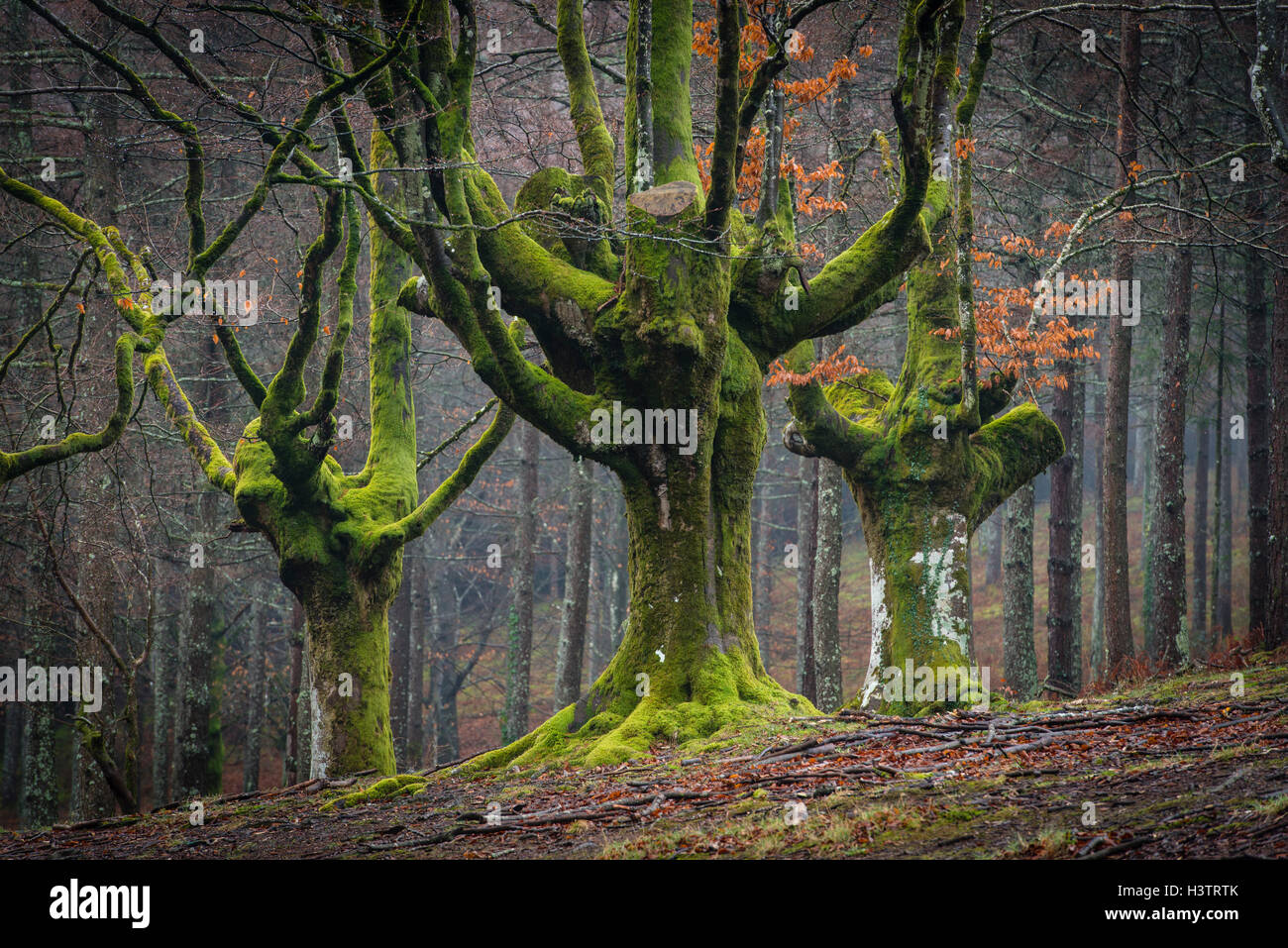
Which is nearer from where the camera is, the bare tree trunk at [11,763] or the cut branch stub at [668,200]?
the cut branch stub at [668,200]

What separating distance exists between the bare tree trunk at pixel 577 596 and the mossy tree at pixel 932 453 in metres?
6.85

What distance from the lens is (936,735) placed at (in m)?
6.64

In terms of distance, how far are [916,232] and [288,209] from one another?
10.9 m

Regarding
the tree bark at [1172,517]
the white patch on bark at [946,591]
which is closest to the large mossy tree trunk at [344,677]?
the white patch on bark at [946,591]

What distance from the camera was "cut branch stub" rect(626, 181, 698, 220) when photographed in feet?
25.9

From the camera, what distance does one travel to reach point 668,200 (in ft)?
26.0

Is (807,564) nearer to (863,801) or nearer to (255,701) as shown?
(255,701)

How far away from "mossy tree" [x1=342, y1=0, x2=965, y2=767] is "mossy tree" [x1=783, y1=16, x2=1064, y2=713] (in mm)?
1533

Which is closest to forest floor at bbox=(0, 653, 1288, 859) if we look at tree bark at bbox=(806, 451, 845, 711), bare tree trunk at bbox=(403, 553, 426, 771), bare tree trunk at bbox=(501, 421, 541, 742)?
tree bark at bbox=(806, 451, 845, 711)

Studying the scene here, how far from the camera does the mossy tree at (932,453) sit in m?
9.63

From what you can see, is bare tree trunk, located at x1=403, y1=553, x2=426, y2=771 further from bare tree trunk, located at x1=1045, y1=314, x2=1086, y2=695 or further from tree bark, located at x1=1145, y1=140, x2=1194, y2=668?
tree bark, located at x1=1145, y1=140, x2=1194, y2=668

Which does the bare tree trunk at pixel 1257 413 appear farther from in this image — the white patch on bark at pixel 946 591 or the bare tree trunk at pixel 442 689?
the bare tree trunk at pixel 442 689

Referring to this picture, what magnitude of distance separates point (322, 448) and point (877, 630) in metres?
6.08
